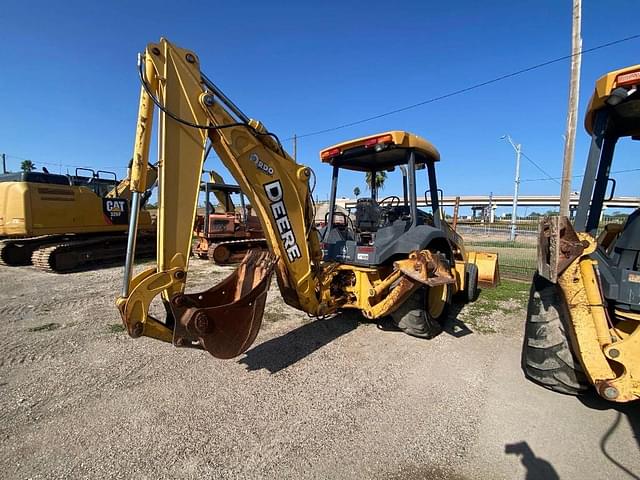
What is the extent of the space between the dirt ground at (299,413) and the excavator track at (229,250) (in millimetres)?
5941

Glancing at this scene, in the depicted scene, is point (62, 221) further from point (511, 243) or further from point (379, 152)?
point (511, 243)

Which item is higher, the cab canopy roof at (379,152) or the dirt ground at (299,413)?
the cab canopy roof at (379,152)

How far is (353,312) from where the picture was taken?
557cm

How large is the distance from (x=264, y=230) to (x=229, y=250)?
25.1 feet

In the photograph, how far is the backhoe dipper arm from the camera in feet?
9.20

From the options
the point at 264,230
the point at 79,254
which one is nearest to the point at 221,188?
the point at 79,254

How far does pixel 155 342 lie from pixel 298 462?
2.66 m

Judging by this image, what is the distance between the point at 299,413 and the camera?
285 centimetres

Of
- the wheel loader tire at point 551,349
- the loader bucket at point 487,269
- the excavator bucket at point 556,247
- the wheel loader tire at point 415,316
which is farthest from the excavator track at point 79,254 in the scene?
the excavator bucket at point 556,247

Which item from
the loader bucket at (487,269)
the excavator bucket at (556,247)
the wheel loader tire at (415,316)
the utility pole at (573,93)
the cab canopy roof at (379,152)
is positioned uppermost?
the utility pole at (573,93)

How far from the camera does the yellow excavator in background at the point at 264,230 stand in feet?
9.31

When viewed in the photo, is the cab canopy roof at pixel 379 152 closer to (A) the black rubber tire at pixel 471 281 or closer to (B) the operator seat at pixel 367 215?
(B) the operator seat at pixel 367 215

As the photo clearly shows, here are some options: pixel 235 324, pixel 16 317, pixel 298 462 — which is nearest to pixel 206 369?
pixel 235 324

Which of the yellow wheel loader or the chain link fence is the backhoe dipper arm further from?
the chain link fence
